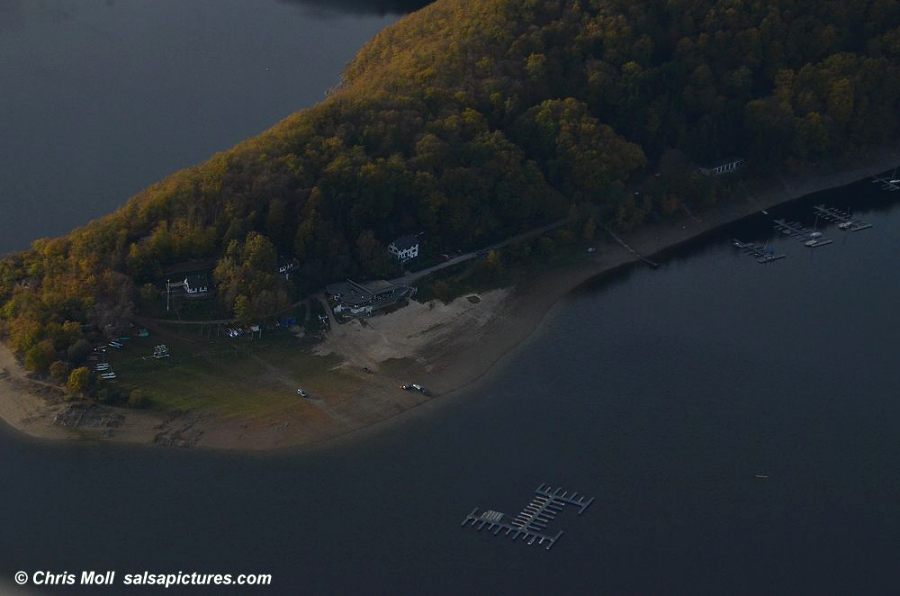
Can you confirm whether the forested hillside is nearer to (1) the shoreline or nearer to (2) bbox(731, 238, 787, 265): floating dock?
(1) the shoreline

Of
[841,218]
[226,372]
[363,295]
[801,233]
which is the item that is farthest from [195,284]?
[841,218]

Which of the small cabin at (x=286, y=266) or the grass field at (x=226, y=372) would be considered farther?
the small cabin at (x=286, y=266)

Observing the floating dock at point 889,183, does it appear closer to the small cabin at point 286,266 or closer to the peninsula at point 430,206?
the peninsula at point 430,206

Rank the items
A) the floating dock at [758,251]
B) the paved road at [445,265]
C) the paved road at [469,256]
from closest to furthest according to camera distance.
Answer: the paved road at [445,265] < the paved road at [469,256] < the floating dock at [758,251]

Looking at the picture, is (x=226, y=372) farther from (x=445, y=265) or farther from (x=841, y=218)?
(x=841, y=218)

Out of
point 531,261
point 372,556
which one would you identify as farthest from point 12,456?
point 531,261

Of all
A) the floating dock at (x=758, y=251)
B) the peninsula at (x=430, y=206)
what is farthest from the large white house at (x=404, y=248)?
the floating dock at (x=758, y=251)

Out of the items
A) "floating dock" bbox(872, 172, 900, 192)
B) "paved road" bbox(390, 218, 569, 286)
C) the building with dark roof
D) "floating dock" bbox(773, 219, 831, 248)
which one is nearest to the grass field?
the building with dark roof
